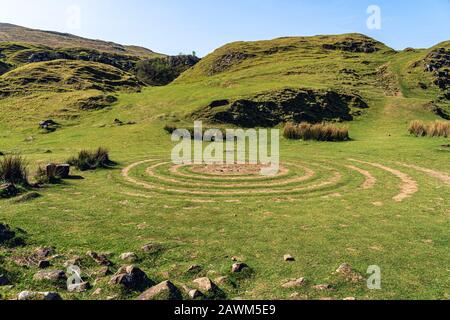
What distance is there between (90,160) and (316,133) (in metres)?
22.6

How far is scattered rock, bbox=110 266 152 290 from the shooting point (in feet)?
32.0

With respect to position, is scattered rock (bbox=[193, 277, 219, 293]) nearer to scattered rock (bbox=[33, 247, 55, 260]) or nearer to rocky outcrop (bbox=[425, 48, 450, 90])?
scattered rock (bbox=[33, 247, 55, 260])

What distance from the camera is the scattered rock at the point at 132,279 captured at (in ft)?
32.0

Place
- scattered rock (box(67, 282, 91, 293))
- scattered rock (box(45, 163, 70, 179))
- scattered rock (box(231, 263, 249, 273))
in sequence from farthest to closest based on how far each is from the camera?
scattered rock (box(45, 163, 70, 179)) → scattered rock (box(231, 263, 249, 273)) → scattered rock (box(67, 282, 91, 293))

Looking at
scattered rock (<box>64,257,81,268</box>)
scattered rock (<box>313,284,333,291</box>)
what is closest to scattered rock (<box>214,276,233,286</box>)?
scattered rock (<box>313,284,333,291</box>)

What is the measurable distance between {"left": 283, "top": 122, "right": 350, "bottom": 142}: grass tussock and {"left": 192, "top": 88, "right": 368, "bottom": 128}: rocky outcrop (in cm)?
748

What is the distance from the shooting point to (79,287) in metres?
9.78

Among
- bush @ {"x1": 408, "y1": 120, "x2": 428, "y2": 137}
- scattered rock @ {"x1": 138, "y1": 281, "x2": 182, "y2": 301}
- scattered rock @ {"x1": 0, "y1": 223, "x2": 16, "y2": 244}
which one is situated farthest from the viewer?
bush @ {"x1": 408, "y1": 120, "x2": 428, "y2": 137}

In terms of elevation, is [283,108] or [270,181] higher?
[283,108]

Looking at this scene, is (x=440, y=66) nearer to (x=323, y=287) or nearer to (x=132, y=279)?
(x=323, y=287)

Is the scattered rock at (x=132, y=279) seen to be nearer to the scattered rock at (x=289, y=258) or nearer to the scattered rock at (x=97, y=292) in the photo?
the scattered rock at (x=97, y=292)

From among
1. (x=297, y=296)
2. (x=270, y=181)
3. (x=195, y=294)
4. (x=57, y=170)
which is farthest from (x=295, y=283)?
(x=57, y=170)

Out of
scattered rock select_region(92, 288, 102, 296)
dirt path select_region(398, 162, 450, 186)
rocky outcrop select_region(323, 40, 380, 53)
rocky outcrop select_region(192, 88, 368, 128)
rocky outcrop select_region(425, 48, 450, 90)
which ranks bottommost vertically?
scattered rock select_region(92, 288, 102, 296)
